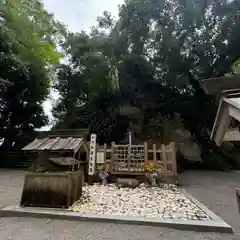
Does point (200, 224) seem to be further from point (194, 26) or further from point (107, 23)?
point (107, 23)

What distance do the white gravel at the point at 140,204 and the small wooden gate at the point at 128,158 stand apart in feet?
3.95

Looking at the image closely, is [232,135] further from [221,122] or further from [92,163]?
[92,163]

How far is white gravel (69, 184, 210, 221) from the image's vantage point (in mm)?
3730

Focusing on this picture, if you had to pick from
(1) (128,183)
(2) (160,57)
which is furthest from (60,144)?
(2) (160,57)

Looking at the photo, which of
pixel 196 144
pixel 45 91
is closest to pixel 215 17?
pixel 196 144

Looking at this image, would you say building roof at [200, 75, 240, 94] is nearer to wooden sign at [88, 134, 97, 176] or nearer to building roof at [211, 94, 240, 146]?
building roof at [211, 94, 240, 146]

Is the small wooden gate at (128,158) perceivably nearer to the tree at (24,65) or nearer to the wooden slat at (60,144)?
the wooden slat at (60,144)

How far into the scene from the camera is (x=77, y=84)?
42.6 feet

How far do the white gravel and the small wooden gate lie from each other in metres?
1.20

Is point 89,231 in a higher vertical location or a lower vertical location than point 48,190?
lower

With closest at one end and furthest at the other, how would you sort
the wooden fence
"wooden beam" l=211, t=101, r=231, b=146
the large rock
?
"wooden beam" l=211, t=101, r=231, b=146 < the large rock < the wooden fence

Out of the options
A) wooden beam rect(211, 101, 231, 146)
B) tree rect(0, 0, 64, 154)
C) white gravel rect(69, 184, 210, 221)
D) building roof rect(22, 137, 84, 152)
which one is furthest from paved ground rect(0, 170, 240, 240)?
tree rect(0, 0, 64, 154)

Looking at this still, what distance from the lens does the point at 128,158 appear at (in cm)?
722

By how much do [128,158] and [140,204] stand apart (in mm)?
2865
